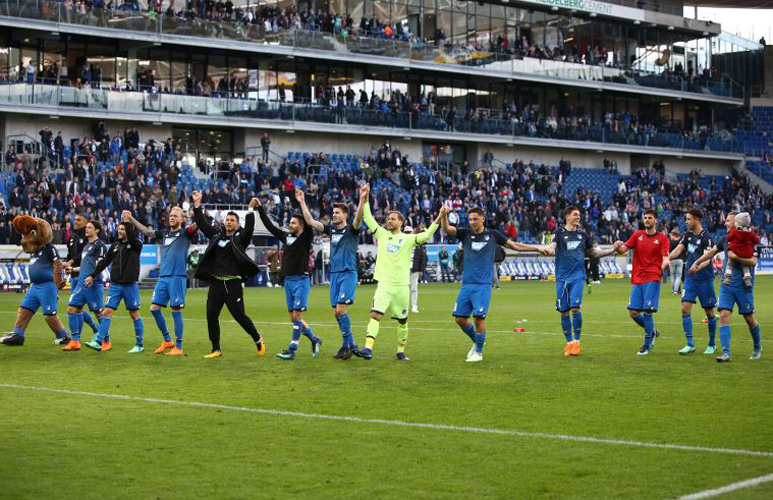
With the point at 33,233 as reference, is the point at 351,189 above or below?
above

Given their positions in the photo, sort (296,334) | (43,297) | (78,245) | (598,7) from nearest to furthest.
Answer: (296,334), (43,297), (78,245), (598,7)

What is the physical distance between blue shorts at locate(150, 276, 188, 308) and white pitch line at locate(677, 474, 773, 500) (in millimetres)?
11169

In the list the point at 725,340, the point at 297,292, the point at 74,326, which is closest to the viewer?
the point at 725,340

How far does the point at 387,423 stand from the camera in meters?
10.9

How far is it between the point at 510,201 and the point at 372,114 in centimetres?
943

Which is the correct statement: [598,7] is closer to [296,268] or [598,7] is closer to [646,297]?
[646,297]

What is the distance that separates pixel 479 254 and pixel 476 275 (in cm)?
33

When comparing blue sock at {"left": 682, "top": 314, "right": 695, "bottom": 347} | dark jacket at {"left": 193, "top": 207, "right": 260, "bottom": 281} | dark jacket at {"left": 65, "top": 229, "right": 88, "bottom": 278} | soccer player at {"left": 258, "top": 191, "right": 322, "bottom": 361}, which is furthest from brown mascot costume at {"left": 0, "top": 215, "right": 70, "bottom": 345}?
blue sock at {"left": 682, "top": 314, "right": 695, "bottom": 347}

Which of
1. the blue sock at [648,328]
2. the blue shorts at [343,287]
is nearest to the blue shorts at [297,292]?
the blue shorts at [343,287]

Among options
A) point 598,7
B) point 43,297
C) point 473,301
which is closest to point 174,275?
point 43,297

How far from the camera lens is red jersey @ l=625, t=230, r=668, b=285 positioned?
683 inches

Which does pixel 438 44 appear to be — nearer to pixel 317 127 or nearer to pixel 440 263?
pixel 317 127

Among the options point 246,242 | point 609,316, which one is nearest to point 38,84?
point 609,316

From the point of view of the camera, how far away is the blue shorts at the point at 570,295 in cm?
1744
